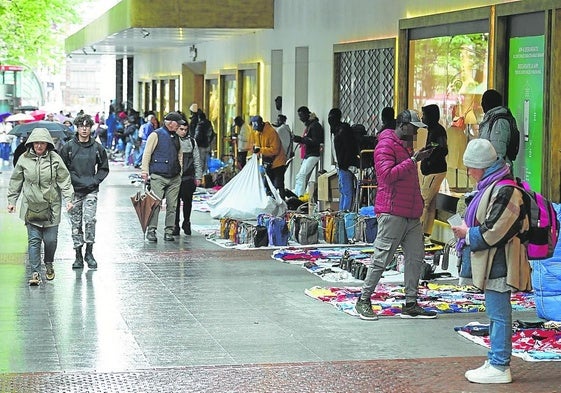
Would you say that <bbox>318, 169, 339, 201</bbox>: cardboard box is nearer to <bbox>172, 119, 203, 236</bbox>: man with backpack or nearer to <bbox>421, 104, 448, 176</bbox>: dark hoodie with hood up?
<bbox>172, 119, 203, 236</bbox>: man with backpack

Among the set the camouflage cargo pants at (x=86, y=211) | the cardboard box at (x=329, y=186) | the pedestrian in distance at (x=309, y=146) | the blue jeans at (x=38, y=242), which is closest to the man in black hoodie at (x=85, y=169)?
the camouflage cargo pants at (x=86, y=211)

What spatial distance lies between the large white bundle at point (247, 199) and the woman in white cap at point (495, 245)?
10.8 m

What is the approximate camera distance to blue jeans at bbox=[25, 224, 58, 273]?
1356 cm

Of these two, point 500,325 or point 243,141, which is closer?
point 500,325

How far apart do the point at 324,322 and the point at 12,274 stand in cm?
459

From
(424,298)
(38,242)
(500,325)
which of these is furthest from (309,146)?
(500,325)

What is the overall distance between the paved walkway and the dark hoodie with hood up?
2.59 meters

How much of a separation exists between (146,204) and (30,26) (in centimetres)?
3782

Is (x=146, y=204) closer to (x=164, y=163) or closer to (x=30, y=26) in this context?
(x=164, y=163)

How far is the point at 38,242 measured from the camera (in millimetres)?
13633

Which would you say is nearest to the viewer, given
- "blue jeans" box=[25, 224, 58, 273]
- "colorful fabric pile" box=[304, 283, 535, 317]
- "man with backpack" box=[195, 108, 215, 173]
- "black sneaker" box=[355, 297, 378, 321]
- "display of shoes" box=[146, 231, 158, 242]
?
"black sneaker" box=[355, 297, 378, 321]

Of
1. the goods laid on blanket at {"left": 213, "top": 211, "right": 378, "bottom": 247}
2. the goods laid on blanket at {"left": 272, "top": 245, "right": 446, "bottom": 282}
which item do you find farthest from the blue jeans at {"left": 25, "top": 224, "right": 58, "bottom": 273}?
the goods laid on blanket at {"left": 213, "top": 211, "right": 378, "bottom": 247}

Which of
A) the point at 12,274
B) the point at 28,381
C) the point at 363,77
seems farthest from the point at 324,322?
the point at 363,77

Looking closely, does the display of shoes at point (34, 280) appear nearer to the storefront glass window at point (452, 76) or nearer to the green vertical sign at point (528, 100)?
the green vertical sign at point (528, 100)
